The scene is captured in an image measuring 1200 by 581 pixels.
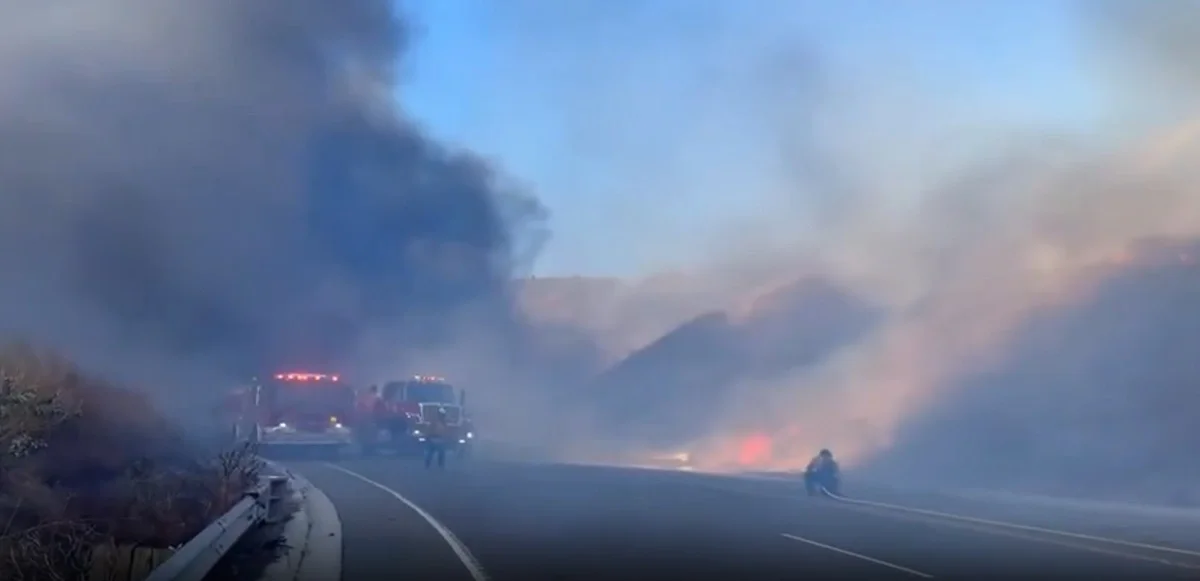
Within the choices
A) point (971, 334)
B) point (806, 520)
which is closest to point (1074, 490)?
point (971, 334)

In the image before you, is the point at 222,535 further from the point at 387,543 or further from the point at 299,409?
the point at 299,409

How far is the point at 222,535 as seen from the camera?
31.6 ft

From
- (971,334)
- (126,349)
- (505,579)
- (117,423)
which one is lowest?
(505,579)

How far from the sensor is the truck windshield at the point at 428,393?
3369 cm

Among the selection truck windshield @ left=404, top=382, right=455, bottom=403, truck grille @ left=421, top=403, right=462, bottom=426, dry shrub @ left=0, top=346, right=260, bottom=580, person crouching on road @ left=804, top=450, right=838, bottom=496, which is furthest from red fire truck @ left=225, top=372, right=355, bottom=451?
person crouching on road @ left=804, top=450, right=838, bottom=496

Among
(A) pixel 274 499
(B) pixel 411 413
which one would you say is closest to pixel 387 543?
(A) pixel 274 499

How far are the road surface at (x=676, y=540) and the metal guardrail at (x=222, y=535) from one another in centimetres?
84

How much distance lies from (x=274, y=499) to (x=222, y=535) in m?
3.40

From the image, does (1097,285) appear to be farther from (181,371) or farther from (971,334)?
(181,371)

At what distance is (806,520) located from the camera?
17828 millimetres

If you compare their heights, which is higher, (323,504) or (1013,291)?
(1013,291)

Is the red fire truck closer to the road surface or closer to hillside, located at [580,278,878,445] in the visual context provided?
the road surface

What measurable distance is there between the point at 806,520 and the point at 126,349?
15.7 meters

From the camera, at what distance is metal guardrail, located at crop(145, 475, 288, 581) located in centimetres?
748
